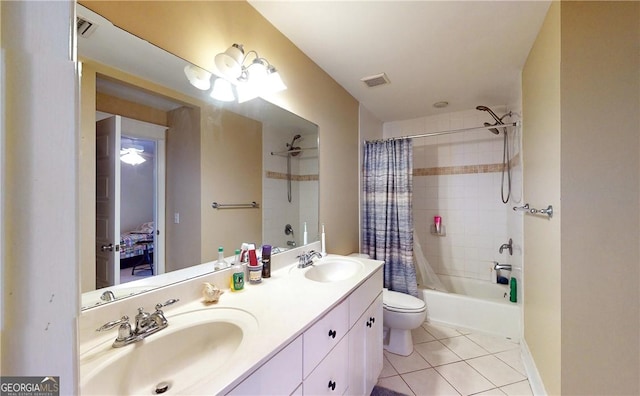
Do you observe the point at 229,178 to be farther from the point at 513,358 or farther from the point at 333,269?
the point at 513,358

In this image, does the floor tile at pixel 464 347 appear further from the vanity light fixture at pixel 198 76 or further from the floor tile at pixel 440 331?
the vanity light fixture at pixel 198 76

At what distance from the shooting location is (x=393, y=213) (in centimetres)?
264

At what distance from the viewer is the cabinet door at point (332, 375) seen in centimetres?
93

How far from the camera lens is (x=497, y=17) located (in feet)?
4.82

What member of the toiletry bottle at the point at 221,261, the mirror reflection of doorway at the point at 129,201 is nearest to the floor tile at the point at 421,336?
the toiletry bottle at the point at 221,261

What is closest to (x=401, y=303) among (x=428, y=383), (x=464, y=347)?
(x=428, y=383)

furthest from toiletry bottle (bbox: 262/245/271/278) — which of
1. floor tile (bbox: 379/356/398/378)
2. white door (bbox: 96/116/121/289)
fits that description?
floor tile (bbox: 379/356/398/378)

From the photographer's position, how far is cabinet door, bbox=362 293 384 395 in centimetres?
147

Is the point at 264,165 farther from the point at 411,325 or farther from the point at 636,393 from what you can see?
the point at 636,393

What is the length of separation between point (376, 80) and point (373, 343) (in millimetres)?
1985

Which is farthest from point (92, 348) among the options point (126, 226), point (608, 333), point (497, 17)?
point (497, 17)

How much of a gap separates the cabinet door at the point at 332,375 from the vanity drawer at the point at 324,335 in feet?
0.10

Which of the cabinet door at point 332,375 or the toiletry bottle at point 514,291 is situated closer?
the cabinet door at point 332,375

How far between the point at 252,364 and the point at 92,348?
48 centimetres
